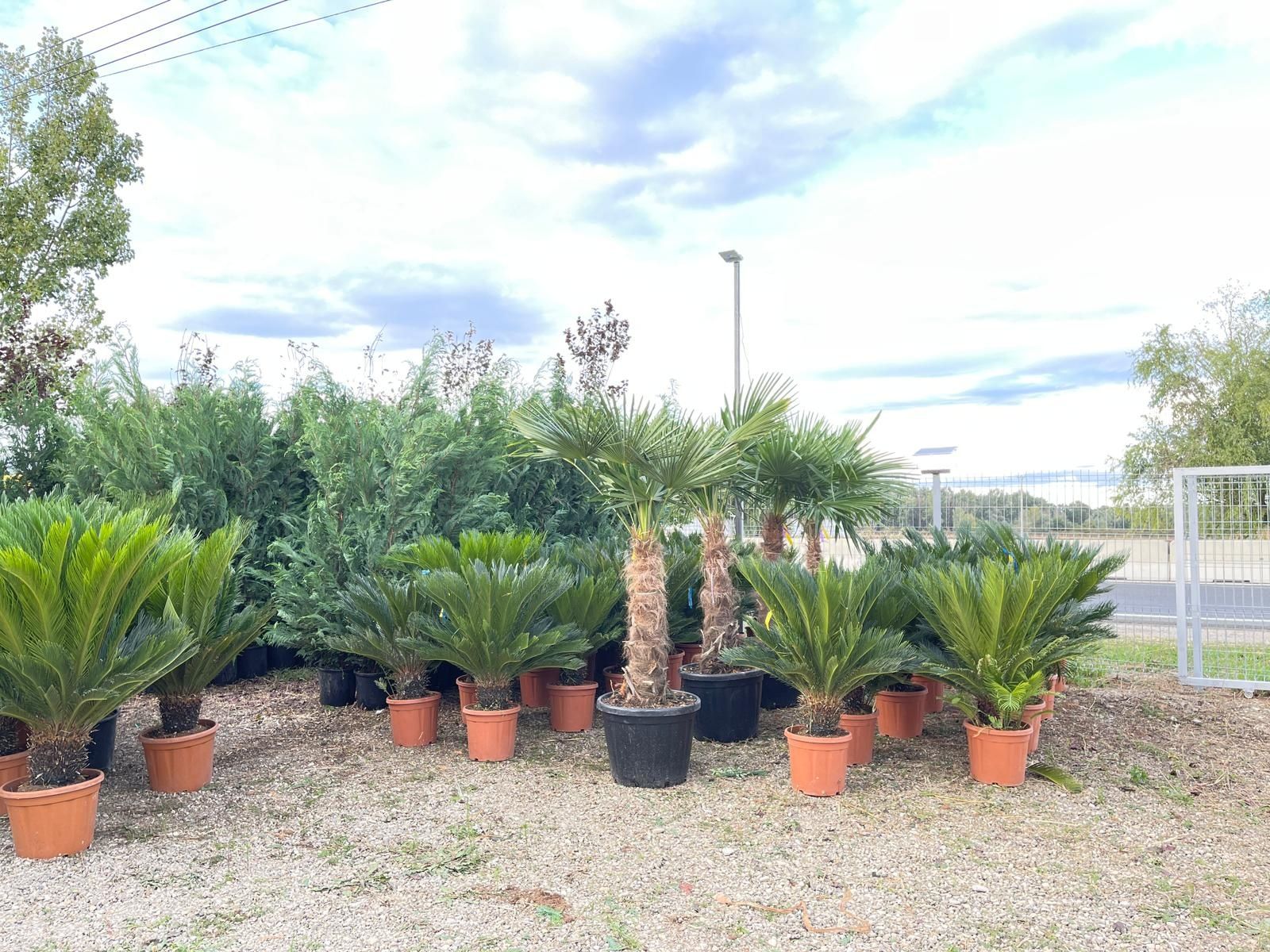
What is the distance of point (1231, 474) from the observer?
7.72 m

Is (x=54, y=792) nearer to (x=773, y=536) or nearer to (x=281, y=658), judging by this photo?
→ (x=773, y=536)

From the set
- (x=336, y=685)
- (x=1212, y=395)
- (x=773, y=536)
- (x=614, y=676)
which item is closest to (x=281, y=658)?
(x=336, y=685)

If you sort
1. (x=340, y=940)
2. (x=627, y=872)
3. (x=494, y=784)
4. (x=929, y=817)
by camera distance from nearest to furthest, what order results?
(x=340, y=940)
(x=627, y=872)
(x=929, y=817)
(x=494, y=784)

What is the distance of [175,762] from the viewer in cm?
496

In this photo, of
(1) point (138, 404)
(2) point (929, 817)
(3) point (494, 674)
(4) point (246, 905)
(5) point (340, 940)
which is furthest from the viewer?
(1) point (138, 404)

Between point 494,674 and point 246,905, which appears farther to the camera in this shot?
point 494,674

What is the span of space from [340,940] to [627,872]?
1.27 m

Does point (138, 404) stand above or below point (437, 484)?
above

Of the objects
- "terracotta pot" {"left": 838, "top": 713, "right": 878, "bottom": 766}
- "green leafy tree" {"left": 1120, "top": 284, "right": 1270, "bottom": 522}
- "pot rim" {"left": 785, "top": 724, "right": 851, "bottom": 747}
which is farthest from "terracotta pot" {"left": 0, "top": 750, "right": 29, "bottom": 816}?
"green leafy tree" {"left": 1120, "top": 284, "right": 1270, "bottom": 522}

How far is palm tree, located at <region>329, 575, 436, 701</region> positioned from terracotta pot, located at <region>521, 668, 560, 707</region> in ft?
3.46

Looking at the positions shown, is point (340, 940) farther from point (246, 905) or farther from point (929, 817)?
point (929, 817)

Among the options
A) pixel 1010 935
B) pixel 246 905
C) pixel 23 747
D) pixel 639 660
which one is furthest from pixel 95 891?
pixel 1010 935

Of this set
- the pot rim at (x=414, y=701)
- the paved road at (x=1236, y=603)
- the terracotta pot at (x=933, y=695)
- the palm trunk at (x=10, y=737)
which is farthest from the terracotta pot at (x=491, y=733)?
the paved road at (x=1236, y=603)

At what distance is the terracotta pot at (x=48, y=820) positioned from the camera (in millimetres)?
4004
